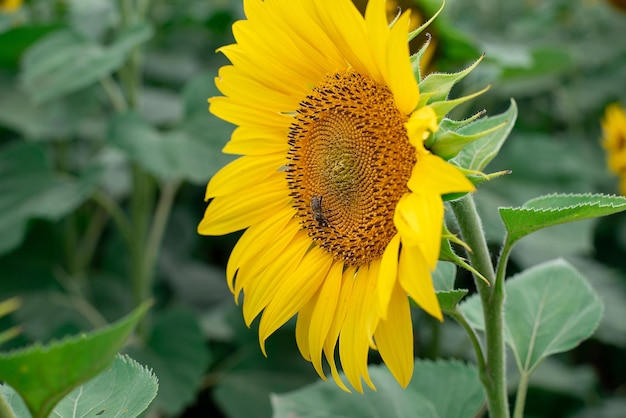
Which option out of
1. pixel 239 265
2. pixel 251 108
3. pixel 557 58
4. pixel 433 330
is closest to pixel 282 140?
pixel 251 108

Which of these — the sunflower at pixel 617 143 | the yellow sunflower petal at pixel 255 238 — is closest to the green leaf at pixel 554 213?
the yellow sunflower petal at pixel 255 238

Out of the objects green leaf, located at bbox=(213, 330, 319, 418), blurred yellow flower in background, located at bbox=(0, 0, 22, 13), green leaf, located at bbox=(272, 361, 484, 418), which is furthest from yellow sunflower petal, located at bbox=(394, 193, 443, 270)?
blurred yellow flower in background, located at bbox=(0, 0, 22, 13)

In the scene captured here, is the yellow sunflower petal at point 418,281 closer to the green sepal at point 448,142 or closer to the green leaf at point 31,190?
the green sepal at point 448,142

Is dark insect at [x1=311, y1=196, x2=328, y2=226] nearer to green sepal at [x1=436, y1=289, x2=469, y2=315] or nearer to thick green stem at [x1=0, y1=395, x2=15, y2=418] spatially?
green sepal at [x1=436, y1=289, x2=469, y2=315]

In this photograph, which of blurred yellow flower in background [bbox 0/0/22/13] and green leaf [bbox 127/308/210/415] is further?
blurred yellow flower in background [bbox 0/0/22/13]

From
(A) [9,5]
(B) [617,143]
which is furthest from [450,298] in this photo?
(A) [9,5]

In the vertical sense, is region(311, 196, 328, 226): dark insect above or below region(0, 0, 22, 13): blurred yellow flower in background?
above

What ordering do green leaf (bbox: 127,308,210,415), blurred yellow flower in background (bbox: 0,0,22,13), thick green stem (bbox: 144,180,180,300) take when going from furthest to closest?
1. blurred yellow flower in background (bbox: 0,0,22,13)
2. thick green stem (bbox: 144,180,180,300)
3. green leaf (bbox: 127,308,210,415)

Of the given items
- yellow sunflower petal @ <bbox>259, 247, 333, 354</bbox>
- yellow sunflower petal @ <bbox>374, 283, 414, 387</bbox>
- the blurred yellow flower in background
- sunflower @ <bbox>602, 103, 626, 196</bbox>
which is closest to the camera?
yellow sunflower petal @ <bbox>374, 283, 414, 387</bbox>
